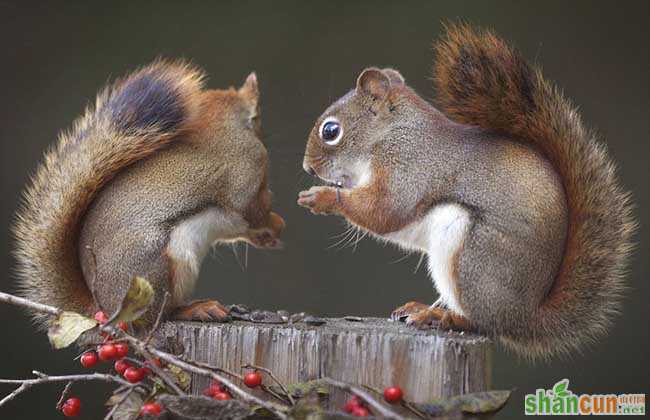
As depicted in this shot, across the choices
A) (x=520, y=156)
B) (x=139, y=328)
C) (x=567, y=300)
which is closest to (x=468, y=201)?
(x=520, y=156)

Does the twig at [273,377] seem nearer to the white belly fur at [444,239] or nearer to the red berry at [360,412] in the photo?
the red berry at [360,412]

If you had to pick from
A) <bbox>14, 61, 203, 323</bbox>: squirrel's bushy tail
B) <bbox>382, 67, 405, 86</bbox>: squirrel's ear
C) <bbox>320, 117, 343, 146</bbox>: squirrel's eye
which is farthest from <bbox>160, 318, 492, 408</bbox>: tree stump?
<bbox>382, 67, 405, 86</bbox>: squirrel's ear

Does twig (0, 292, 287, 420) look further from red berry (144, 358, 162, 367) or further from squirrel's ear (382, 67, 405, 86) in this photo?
squirrel's ear (382, 67, 405, 86)

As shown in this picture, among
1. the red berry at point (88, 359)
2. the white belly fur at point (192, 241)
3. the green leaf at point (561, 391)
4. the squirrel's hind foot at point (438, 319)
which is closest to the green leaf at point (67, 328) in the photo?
the red berry at point (88, 359)

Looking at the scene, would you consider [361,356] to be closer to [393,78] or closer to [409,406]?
[409,406]

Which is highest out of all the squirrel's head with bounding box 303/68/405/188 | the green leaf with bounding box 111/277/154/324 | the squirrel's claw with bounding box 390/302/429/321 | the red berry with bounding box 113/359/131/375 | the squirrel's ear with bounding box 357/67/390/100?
the squirrel's ear with bounding box 357/67/390/100

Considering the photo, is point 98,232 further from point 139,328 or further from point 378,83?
point 378,83

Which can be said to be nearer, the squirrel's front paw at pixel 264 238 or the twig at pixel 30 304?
the twig at pixel 30 304
